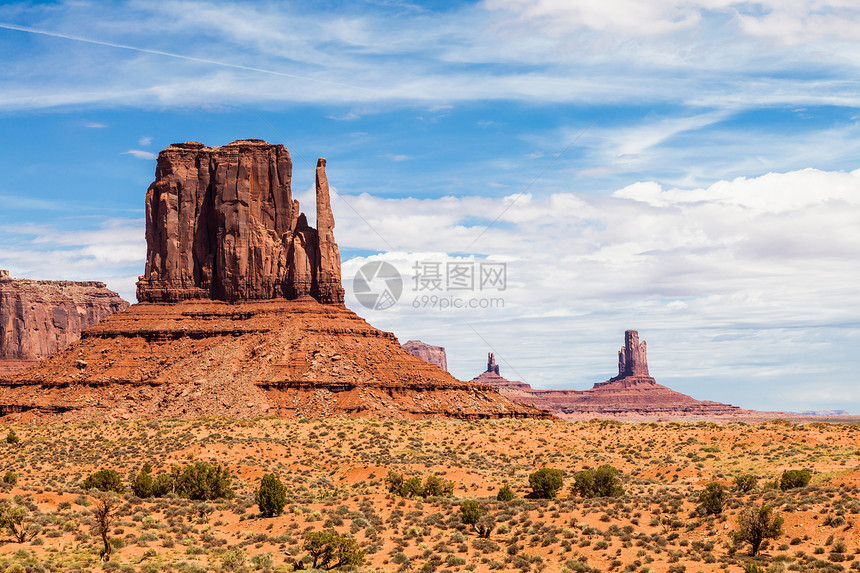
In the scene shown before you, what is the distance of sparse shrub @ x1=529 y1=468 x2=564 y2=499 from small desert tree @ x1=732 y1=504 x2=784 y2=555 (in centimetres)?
1162

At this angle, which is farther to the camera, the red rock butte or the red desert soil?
the red rock butte

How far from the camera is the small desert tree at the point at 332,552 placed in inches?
1271

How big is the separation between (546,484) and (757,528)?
43.2 ft

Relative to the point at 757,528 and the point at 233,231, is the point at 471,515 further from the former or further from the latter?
the point at 233,231

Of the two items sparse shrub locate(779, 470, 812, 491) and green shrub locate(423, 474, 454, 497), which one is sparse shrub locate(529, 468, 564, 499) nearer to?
green shrub locate(423, 474, 454, 497)

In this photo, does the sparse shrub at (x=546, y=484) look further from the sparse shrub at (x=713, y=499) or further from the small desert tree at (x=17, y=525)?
the small desert tree at (x=17, y=525)

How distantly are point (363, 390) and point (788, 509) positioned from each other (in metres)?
55.7

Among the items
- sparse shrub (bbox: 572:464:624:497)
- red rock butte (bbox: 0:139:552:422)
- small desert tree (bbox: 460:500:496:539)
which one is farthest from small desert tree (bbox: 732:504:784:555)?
red rock butte (bbox: 0:139:552:422)

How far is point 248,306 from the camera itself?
102 meters

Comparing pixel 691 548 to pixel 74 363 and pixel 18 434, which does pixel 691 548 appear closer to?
pixel 18 434

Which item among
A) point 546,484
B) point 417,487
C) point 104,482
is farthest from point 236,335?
point 546,484

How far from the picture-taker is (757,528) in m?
31.6

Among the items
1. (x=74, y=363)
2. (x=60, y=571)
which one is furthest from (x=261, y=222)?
(x=60, y=571)

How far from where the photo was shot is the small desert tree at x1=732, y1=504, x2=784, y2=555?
3153 centimetres
